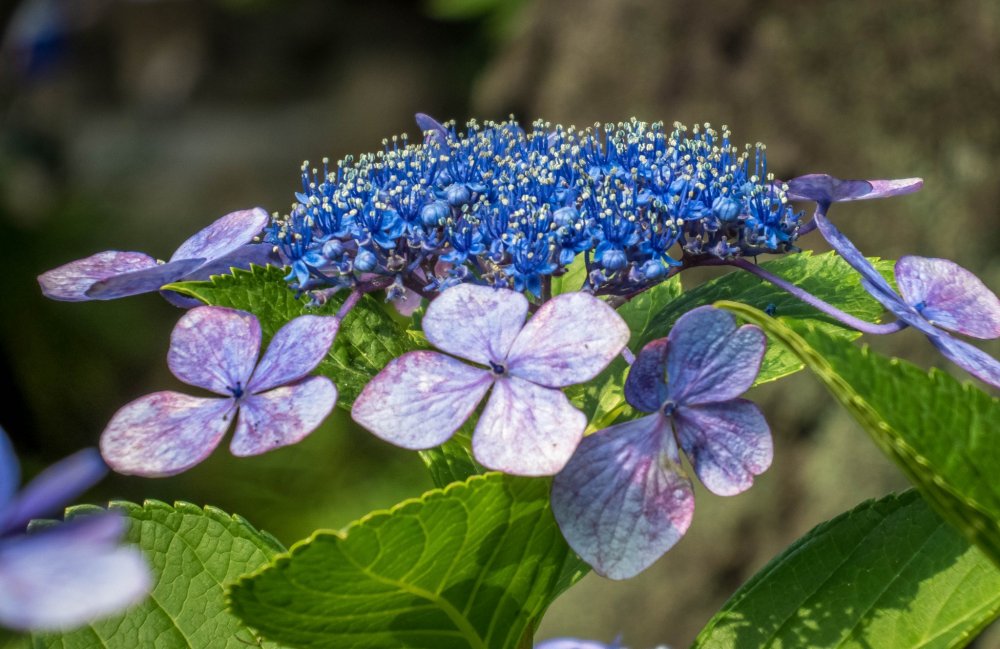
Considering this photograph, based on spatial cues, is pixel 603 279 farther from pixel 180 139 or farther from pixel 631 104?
pixel 180 139

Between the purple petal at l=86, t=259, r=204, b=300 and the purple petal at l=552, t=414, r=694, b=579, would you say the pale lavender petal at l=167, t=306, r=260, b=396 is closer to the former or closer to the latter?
the purple petal at l=86, t=259, r=204, b=300

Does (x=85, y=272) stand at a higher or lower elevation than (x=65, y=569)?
higher

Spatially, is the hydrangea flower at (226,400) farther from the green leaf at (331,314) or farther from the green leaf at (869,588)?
the green leaf at (869,588)

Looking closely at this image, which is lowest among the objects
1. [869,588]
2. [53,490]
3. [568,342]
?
[869,588]

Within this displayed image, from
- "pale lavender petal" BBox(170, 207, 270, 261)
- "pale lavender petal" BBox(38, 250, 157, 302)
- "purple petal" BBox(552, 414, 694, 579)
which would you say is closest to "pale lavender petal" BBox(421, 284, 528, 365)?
"purple petal" BBox(552, 414, 694, 579)

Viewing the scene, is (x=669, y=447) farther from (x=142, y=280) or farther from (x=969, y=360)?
(x=142, y=280)

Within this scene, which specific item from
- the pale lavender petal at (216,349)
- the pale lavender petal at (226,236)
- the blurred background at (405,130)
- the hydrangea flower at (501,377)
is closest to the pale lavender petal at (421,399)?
the hydrangea flower at (501,377)

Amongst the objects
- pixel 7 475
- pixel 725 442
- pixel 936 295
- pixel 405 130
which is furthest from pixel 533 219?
pixel 405 130
